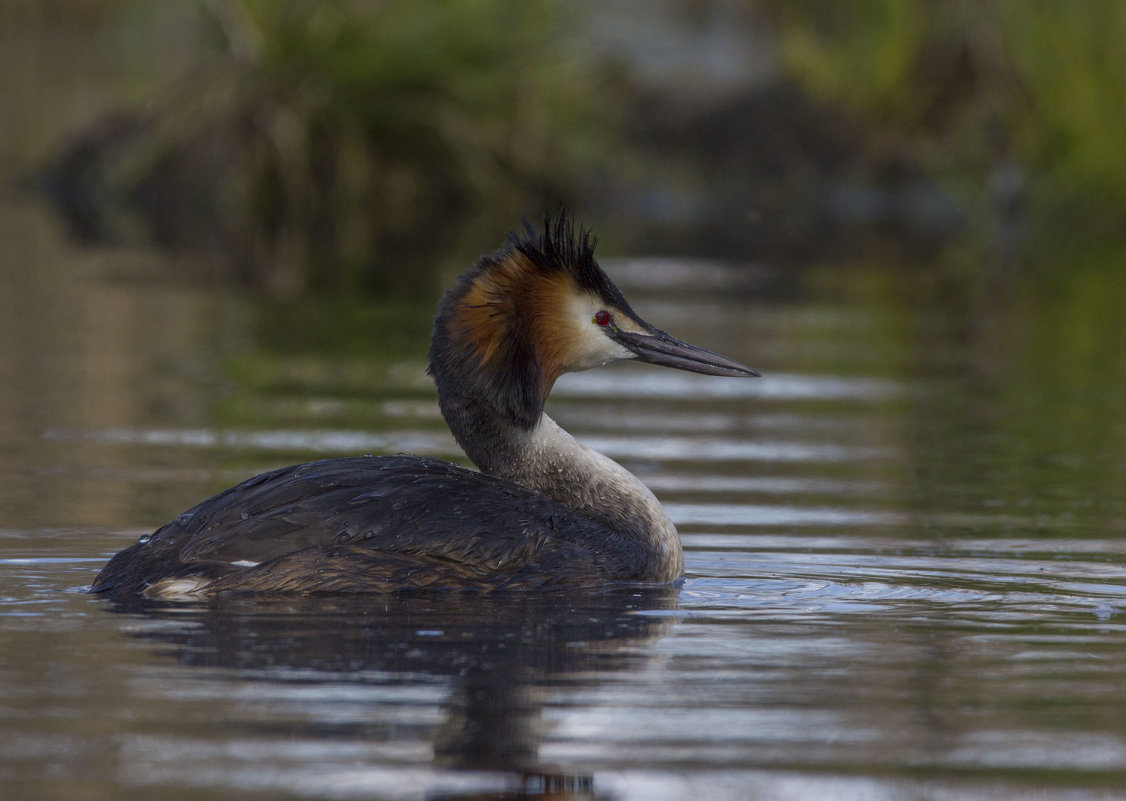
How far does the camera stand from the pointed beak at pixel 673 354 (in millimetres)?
6777

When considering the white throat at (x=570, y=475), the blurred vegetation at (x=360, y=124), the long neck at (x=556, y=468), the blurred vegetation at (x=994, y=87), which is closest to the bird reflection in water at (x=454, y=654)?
the long neck at (x=556, y=468)

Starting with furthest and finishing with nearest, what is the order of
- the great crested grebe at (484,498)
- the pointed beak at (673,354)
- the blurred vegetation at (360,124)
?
the blurred vegetation at (360,124), the pointed beak at (673,354), the great crested grebe at (484,498)

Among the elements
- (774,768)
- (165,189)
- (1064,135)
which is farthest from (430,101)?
(774,768)

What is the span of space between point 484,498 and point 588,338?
0.85 meters

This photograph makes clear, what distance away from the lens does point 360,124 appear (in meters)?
20.7

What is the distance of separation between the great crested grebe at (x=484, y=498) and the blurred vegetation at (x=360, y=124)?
13013 millimetres

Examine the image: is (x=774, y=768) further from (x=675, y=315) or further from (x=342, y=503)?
(x=675, y=315)

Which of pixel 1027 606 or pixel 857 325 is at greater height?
pixel 857 325

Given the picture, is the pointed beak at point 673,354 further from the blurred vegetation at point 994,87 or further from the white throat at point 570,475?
the blurred vegetation at point 994,87

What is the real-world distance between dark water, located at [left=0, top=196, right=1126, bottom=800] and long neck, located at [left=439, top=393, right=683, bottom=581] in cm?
34

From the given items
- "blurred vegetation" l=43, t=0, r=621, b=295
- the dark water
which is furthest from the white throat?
"blurred vegetation" l=43, t=0, r=621, b=295

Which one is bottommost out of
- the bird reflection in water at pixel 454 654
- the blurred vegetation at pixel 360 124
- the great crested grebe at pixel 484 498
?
the bird reflection in water at pixel 454 654

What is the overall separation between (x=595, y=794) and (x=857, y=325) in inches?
395

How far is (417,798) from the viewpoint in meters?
3.89
